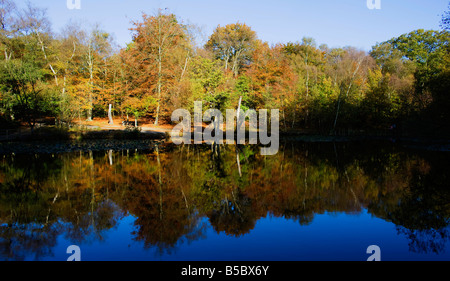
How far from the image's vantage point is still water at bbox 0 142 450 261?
5.46 metres

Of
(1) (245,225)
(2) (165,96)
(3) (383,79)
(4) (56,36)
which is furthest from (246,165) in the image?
(4) (56,36)

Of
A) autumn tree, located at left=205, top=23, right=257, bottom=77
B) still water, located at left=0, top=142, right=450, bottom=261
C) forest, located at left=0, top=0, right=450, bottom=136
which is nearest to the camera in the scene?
still water, located at left=0, top=142, right=450, bottom=261

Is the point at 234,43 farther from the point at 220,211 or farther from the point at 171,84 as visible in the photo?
the point at 220,211

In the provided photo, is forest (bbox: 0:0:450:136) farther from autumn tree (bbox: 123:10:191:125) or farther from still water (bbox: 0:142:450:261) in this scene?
still water (bbox: 0:142:450:261)

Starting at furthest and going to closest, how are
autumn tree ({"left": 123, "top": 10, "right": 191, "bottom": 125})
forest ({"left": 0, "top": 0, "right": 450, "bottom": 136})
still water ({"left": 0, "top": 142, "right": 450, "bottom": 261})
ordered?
1. autumn tree ({"left": 123, "top": 10, "right": 191, "bottom": 125})
2. forest ({"left": 0, "top": 0, "right": 450, "bottom": 136})
3. still water ({"left": 0, "top": 142, "right": 450, "bottom": 261})

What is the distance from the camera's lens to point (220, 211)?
24.8 feet

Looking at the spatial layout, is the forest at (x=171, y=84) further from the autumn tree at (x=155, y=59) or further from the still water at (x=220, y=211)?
the still water at (x=220, y=211)

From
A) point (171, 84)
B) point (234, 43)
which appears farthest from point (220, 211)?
point (234, 43)

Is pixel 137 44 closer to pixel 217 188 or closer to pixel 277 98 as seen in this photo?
pixel 277 98

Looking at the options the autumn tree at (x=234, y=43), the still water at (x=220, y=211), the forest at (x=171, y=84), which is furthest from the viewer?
the autumn tree at (x=234, y=43)

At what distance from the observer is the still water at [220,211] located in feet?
17.9

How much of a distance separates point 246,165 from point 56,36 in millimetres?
34760

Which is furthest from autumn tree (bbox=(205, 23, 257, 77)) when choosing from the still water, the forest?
the still water

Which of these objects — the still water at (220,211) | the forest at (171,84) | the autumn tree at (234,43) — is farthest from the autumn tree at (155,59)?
the still water at (220,211)
